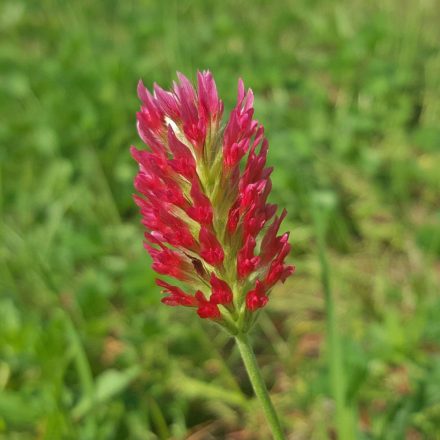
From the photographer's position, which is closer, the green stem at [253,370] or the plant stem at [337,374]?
the green stem at [253,370]

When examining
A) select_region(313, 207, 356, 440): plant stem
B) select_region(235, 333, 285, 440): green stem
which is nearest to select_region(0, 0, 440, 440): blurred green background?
select_region(313, 207, 356, 440): plant stem

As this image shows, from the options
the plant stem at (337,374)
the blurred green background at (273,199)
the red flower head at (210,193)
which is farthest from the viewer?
the blurred green background at (273,199)

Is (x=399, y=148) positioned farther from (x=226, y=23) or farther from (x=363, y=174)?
(x=226, y=23)

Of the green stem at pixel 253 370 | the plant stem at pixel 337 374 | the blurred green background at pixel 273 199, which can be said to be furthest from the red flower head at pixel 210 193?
the blurred green background at pixel 273 199

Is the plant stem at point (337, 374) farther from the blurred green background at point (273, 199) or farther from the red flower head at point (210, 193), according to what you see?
the red flower head at point (210, 193)

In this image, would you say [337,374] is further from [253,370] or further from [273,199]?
[273,199]

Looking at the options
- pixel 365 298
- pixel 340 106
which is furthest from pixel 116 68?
pixel 365 298
